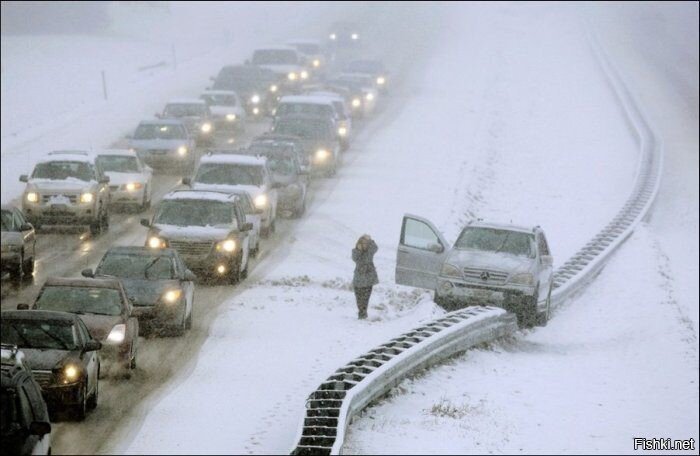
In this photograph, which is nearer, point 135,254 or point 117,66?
point 135,254

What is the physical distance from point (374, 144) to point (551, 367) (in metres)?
27.9

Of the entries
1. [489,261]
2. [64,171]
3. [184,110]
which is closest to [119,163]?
[64,171]

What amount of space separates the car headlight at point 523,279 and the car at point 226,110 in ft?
85.9

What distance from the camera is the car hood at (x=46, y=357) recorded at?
1478cm

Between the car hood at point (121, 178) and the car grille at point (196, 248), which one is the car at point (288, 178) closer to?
the car hood at point (121, 178)

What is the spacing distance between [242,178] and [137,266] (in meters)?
9.76

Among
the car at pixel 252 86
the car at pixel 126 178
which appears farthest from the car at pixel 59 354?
the car at pixel 252 86

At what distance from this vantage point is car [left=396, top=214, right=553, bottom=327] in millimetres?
23016

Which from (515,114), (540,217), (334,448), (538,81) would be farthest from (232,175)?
(538,81)

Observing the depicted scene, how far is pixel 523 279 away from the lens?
22969 mm

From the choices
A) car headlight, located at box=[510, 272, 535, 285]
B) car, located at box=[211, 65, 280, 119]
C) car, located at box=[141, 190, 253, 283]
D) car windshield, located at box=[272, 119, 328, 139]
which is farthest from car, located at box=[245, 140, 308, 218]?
car, located at box=[211, 65, 280, 119]

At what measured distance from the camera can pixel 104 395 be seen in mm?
16609

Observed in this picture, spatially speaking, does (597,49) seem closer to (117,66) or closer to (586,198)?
(117,66)

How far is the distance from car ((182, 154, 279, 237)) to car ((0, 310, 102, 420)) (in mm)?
14549
